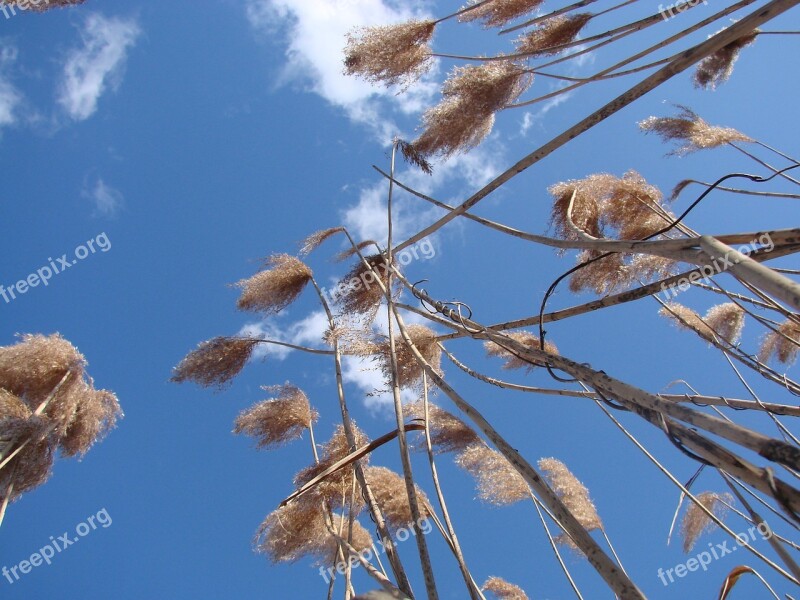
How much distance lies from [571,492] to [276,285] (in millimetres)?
2981

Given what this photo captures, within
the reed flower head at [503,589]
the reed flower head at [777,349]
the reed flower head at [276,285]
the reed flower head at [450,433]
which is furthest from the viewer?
the reed flower head at [777,349]

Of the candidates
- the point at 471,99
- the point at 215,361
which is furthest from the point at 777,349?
the point at 215,361

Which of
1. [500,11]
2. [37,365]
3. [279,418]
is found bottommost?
[279,418]

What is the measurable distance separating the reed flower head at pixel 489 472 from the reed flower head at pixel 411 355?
610mm

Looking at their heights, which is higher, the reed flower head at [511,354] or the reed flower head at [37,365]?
the reed flower head at [37,365]

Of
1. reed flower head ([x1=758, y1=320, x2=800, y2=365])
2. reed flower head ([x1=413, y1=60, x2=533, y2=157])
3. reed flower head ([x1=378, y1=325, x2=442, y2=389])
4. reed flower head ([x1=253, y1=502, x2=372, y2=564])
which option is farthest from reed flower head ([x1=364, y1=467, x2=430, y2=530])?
reed flower head ([x1=758, y1=320, x2=800, y2=365])

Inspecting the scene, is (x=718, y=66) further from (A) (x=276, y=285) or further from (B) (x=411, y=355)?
(A) (x=276, y=285)

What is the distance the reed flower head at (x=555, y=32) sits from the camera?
3242mm

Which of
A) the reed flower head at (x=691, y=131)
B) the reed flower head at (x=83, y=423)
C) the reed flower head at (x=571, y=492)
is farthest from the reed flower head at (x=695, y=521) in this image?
the reed flower head at (x=83, y=423)

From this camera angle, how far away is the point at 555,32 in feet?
10.8

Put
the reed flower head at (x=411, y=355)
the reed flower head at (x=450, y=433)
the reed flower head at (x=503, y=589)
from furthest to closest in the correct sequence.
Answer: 1. the reed flower head at (x=503, y=589)
2. the reed flower head at (x=450, y=433)
3. the reed flower head at (x=411, y=355)

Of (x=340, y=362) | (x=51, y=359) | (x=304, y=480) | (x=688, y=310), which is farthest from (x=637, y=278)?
(x=51, y=359)

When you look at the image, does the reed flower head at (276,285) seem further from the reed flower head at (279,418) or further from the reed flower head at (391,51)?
the reed flower head at (391,51)

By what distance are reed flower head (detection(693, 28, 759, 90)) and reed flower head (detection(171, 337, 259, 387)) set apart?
13.7 feet
